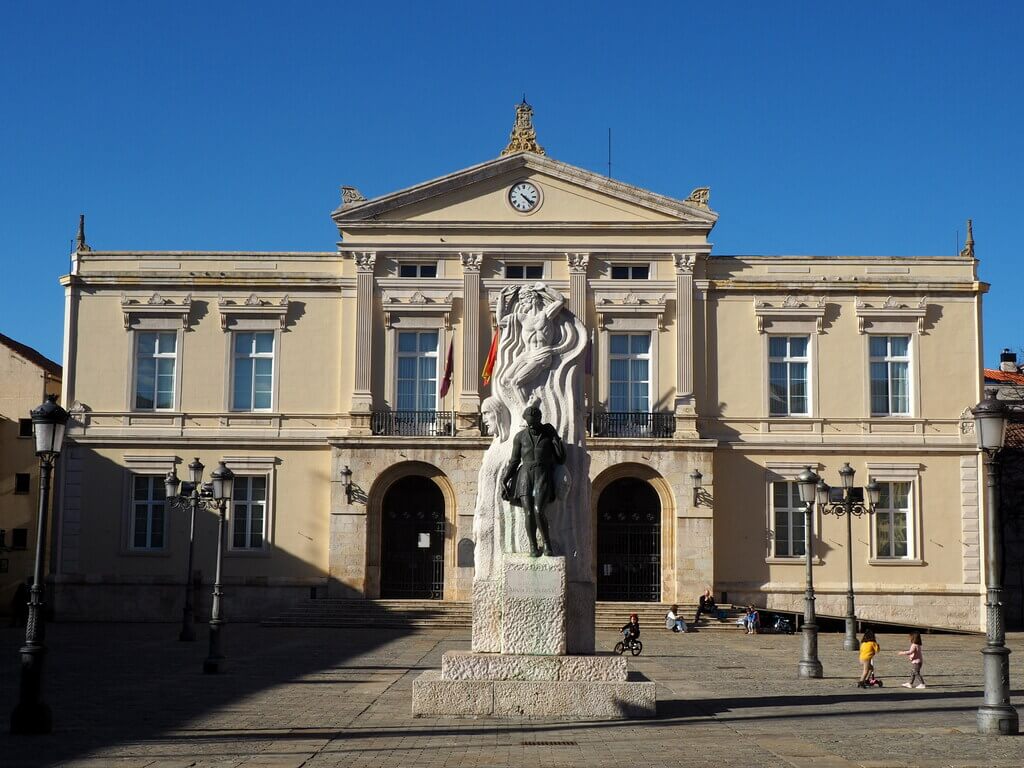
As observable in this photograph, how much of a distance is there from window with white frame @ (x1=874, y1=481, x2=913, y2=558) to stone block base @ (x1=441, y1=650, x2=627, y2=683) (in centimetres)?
2641

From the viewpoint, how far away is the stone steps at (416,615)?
1507 inches

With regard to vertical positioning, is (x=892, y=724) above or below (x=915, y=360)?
below

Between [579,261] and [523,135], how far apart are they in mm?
4830

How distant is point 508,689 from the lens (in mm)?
16484

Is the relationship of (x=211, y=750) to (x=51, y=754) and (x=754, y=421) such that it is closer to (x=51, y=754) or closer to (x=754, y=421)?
(x=51, y=754)

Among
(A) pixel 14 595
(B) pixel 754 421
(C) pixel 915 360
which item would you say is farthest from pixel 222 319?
(C) pixel 915 360

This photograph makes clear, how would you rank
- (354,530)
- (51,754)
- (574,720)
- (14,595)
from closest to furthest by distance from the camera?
(51,754)
(574,720)
(354,530)
(14,595)

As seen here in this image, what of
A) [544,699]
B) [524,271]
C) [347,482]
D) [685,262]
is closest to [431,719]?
[544,699]

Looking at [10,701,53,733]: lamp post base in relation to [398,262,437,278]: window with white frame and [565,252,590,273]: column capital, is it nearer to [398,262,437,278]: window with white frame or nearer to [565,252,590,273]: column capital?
[398,262,437,278]: window with white frame

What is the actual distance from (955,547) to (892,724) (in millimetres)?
25655

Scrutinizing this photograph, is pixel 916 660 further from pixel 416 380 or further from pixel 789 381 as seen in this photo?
pixel 416 380

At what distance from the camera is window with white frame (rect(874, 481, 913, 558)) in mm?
41094

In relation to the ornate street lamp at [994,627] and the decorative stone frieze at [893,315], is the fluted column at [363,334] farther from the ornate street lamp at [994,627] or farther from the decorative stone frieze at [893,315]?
the ornate street lamp at [994,627]

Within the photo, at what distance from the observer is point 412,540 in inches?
1631
